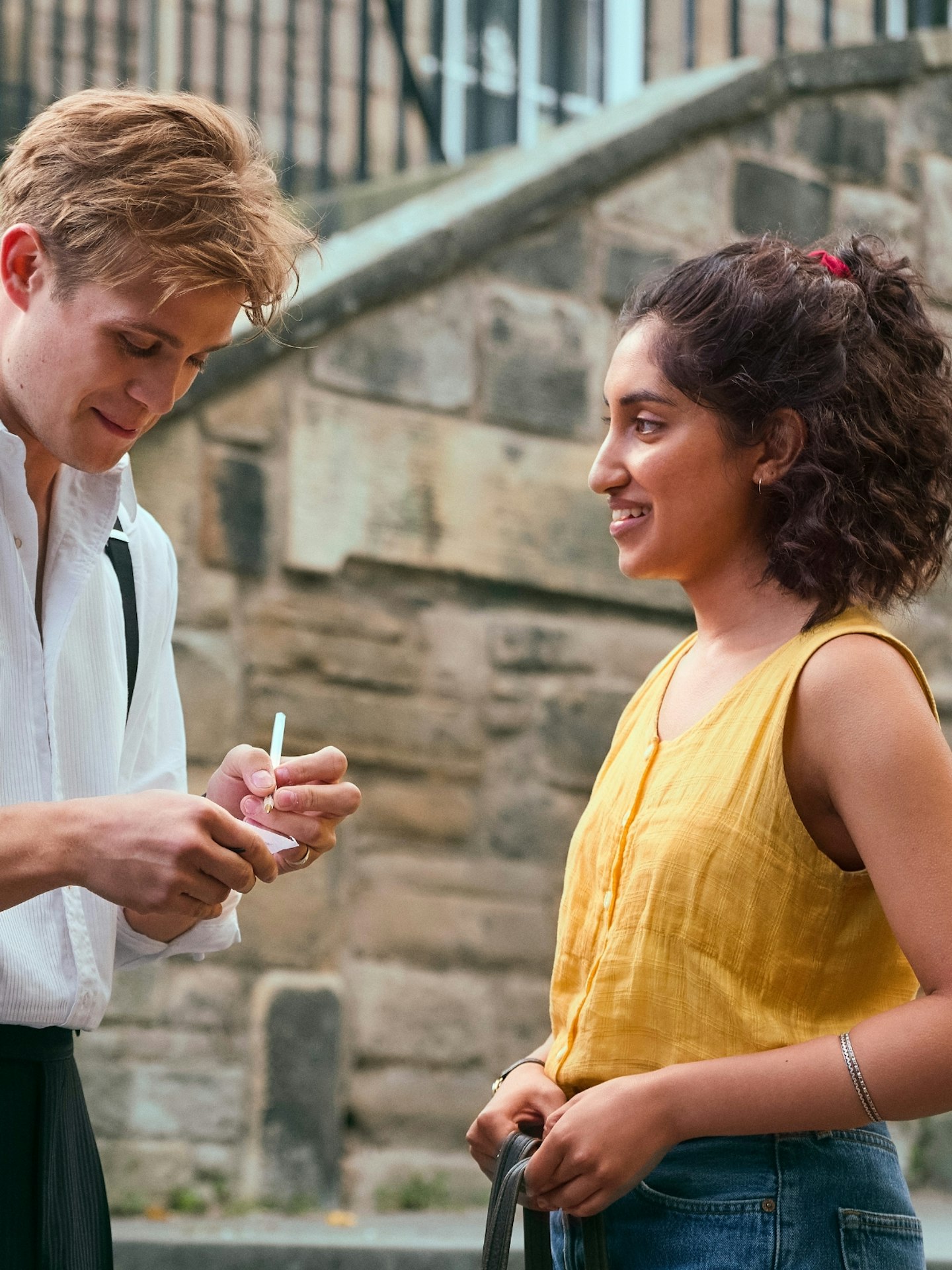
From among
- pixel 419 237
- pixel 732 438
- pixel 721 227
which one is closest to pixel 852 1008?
pixel 732 438

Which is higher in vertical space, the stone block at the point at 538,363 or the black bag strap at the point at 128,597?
the black bag strap at the point at 128,597

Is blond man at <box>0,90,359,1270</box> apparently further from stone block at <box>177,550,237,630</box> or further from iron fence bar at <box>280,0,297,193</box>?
iron fence bar at <box>280,0,297,193</box>

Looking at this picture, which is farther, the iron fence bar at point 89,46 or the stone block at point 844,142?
the iron fence bar at point 89,46

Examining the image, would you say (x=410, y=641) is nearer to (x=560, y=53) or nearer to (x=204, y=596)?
(x=204, y=596)

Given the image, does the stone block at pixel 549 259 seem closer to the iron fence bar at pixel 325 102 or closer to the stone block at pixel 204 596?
the stone block at pixel 204 596

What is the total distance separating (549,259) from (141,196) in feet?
8.58

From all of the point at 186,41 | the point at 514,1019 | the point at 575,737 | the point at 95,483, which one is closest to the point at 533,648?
the point at 575,737

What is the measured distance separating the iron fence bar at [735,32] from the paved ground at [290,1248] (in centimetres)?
385

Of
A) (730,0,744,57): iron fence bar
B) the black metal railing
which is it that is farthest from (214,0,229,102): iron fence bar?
(730,0,744,57): iron fence bar

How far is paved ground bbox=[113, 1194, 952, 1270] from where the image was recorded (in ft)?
10.2

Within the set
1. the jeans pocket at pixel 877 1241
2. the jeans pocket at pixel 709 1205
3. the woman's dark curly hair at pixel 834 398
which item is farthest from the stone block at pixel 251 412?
the jeans pocket at pixel 877 1241

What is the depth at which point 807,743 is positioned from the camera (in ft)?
5.25

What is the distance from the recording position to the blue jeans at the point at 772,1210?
153cm

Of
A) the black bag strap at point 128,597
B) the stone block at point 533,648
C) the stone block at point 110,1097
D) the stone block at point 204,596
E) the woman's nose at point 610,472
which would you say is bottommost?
the stone block at point 110,1097
